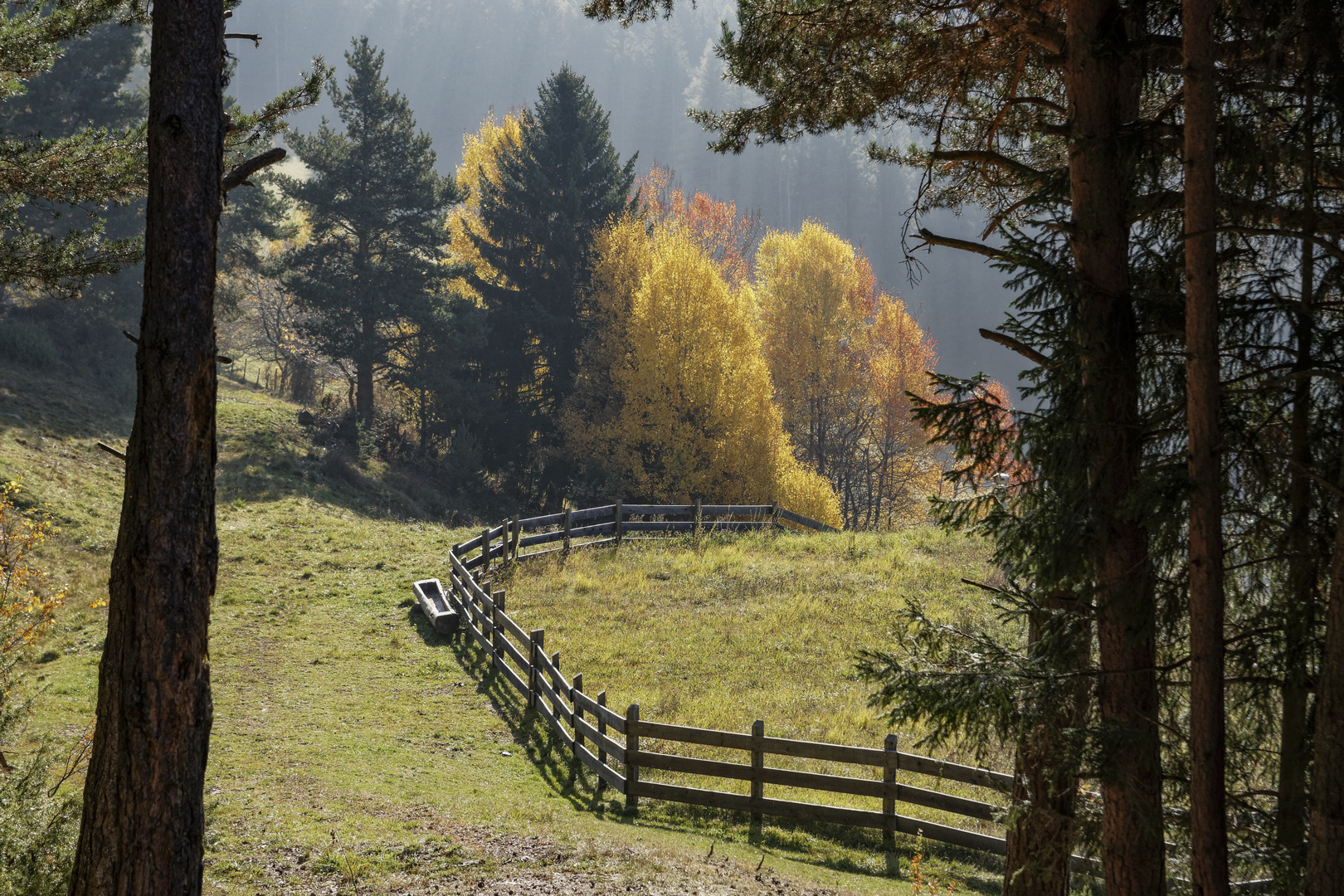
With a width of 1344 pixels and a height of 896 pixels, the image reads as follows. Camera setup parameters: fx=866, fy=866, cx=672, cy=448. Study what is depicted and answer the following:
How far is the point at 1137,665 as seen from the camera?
4703 mm

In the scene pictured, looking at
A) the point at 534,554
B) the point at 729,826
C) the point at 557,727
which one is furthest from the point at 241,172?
the point at 534,554

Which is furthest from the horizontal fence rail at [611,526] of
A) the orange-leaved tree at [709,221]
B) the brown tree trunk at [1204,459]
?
the orange-leaved tree at [709,221]

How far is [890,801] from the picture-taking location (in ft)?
30.1

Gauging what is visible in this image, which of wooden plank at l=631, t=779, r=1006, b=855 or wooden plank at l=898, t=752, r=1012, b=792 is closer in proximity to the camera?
wooden plank at l=898, t=752, r=1012, b=792

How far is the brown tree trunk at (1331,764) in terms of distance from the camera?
12.2ft

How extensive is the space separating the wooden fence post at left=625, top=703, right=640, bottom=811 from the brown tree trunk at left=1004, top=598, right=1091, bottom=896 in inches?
192

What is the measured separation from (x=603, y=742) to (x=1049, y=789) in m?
6.20

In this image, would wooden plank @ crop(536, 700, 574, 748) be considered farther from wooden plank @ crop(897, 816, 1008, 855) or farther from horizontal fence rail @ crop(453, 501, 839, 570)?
horizontal fence rail @ crop(453, 501, 839, 570)

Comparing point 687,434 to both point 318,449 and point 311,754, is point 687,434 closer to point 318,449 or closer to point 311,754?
point 318,449

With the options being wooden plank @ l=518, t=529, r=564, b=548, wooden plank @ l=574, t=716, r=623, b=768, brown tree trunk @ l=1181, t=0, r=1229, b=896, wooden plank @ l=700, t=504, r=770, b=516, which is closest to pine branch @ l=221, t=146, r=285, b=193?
brown tree trunk @ l=1181, t=0, r=1229, b=896

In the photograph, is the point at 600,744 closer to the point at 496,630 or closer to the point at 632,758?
the point at 632,758

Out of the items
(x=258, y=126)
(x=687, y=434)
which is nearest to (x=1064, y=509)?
(x=258, y=126)

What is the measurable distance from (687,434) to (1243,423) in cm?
2712

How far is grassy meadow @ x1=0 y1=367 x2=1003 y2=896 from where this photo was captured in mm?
7867
